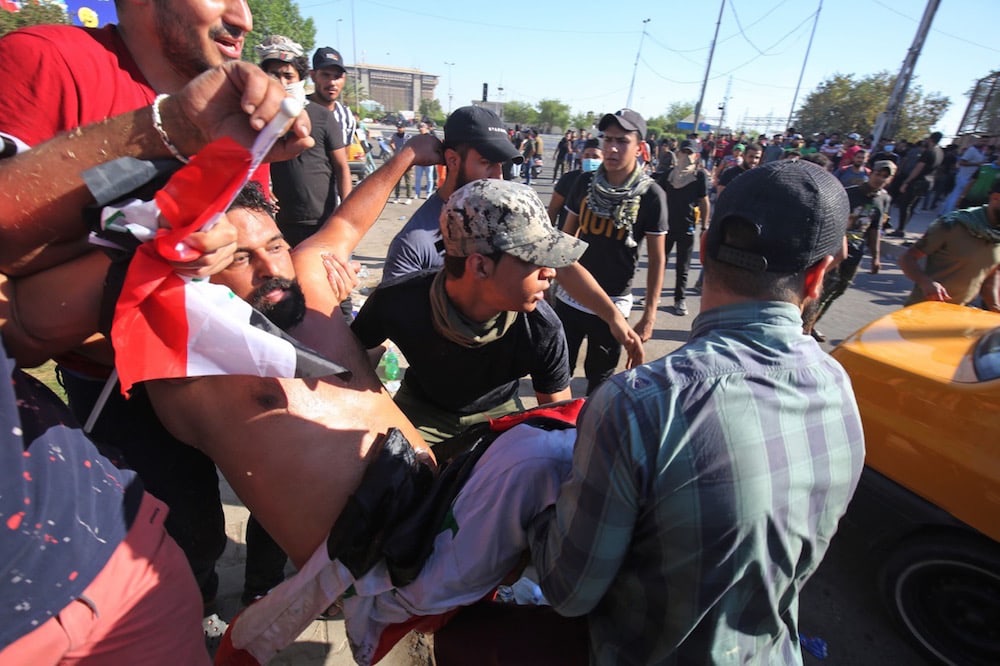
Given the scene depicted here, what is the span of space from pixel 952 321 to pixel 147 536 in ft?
13.9

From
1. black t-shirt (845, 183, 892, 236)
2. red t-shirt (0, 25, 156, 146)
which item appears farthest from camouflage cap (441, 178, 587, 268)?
black t-shirt (845, 183, 892, 236)

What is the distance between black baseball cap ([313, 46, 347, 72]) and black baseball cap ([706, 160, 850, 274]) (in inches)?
206

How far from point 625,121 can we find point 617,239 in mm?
908

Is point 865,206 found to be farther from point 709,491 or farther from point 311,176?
point 709,491

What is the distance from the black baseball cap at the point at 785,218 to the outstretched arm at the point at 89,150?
109 cm

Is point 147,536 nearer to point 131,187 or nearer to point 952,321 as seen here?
point 131,187

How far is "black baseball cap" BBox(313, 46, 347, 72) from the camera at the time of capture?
17.1ft

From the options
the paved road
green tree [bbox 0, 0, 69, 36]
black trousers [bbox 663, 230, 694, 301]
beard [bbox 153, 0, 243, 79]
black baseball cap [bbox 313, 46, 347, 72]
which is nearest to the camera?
beard [bbox 153, 0, 243, 79]

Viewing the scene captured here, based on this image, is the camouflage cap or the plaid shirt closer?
the plaid shirt

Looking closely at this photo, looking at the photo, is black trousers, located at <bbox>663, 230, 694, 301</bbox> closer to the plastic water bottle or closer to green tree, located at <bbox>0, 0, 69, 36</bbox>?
the plastic water bottle

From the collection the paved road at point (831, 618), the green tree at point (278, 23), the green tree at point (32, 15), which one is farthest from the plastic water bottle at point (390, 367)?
the green tree at point (278, 23)

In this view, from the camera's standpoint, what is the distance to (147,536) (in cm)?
132

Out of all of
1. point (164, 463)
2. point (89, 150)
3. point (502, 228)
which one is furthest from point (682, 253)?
point (89, 150)

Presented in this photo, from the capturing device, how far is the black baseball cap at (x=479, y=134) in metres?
2.65
